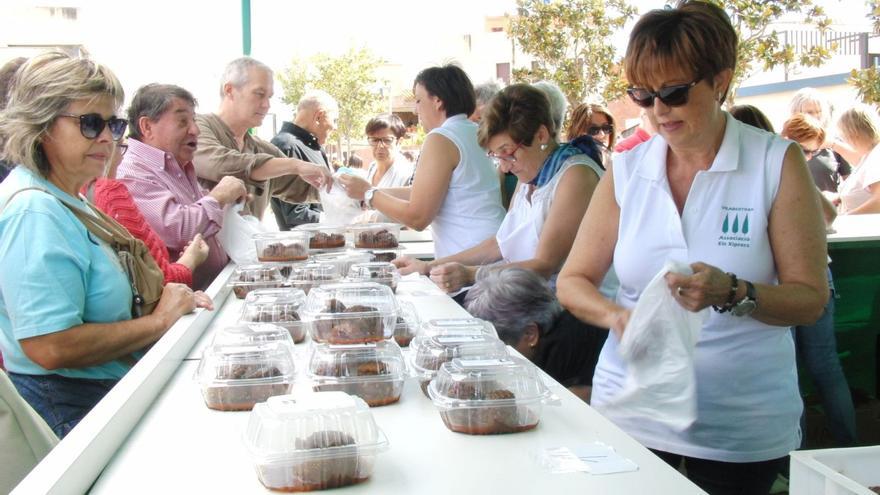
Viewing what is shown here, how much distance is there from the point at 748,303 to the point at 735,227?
191 mm

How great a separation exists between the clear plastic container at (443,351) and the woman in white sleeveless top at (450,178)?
5.75 feet

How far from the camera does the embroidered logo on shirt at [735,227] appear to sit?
1.71 meters

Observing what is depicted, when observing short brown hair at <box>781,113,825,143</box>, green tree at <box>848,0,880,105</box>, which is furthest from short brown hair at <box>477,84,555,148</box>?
green tree at <box>848,0,880,105</box>

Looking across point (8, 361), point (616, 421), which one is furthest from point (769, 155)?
point (8, 361)

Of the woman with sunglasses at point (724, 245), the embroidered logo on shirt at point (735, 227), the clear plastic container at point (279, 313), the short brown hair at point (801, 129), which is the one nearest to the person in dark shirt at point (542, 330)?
the woman with sunglasses at point (724, 245)

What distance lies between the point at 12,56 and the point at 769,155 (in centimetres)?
266

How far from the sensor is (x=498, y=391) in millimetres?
1447

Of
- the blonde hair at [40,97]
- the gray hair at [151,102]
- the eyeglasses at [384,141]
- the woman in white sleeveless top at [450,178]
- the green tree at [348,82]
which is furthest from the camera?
the green tree at [348,82]

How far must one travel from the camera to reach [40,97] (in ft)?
6.46

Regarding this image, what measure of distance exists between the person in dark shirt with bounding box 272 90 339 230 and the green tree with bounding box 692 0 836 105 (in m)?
3.41

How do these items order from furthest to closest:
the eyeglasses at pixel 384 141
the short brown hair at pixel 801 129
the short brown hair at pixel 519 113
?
the eyeglasses at pixel 384 141 → the short brown hair at pixel 801 129 → the short brown hair at pixel 519 113

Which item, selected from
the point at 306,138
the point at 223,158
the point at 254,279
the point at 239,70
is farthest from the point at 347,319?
the point at 306,138

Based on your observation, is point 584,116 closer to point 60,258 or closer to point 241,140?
point 241,140

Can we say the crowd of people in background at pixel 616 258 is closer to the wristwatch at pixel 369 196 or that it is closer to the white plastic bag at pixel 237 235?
the white plastic bag at pixel 237 235
